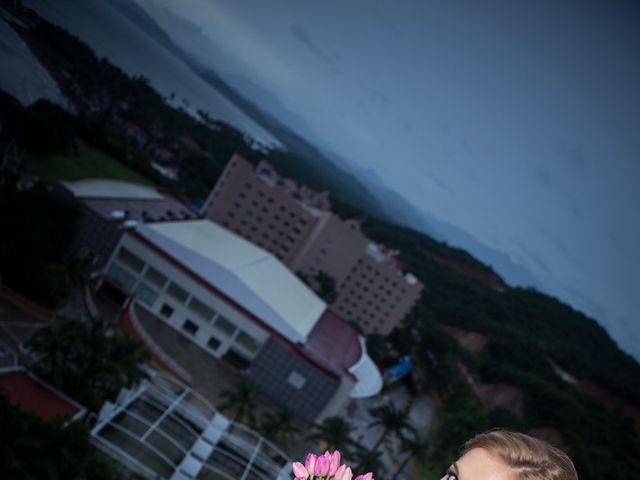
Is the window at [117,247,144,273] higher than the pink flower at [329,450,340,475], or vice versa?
the pink flower at [329,450,340,475]

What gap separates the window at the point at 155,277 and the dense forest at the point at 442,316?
461cm

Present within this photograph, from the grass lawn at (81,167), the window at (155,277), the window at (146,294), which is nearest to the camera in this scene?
the window at (155,277)

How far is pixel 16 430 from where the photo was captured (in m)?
9.26

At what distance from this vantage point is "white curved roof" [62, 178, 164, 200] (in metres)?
24.4

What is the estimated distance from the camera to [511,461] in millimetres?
1780

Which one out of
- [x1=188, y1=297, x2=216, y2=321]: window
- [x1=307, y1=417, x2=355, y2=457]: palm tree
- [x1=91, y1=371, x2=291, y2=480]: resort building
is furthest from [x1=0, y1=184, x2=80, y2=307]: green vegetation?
[x1=307, y1=417, x2=355, y2=457]: palm tree

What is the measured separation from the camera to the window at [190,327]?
2339 centimetres

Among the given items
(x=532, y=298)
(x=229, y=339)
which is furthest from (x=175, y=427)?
(x=532, y=298)

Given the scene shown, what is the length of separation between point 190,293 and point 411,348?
2870 centimetres

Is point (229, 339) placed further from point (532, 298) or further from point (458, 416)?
point (532, 298)

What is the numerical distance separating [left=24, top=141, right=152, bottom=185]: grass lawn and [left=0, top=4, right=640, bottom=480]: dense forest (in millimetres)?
926

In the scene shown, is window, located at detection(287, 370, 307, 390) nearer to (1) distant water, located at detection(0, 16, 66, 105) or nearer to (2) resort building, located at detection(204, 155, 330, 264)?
Answer: (1) distant water, located at detection(0, 16, 66, 105)

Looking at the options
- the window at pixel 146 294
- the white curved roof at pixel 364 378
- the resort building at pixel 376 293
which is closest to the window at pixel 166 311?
the window at pixel 146 294

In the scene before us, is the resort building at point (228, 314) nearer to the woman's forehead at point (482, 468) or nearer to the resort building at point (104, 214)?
the resort building at point (104, 214)
